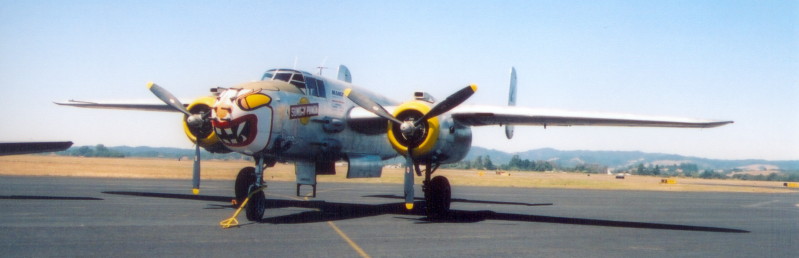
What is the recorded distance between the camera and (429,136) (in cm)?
1528

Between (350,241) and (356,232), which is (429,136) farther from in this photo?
(350,241)

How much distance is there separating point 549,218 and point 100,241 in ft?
37.3

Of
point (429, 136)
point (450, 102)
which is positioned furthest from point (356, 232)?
point (450, 102)

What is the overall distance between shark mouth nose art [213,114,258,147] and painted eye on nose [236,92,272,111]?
0.20 m

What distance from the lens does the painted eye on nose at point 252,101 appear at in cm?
1306

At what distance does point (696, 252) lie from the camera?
10906 millimetres

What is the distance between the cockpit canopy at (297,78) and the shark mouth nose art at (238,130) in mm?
2213

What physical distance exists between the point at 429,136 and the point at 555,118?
3.31 meters

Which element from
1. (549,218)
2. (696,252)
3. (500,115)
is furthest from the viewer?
(549,218)

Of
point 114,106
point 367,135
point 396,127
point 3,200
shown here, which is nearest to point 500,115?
point 396,127

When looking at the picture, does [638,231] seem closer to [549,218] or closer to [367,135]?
[549,218]

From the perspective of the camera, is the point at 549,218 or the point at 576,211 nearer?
the point at 549,218

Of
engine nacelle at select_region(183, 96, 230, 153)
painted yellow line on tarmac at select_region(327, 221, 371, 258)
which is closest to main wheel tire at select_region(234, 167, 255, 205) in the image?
engine nacelle at select_region(183, 96, 230, 153)

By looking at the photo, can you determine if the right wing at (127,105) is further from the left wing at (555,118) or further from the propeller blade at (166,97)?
the left wing at (555,118)
